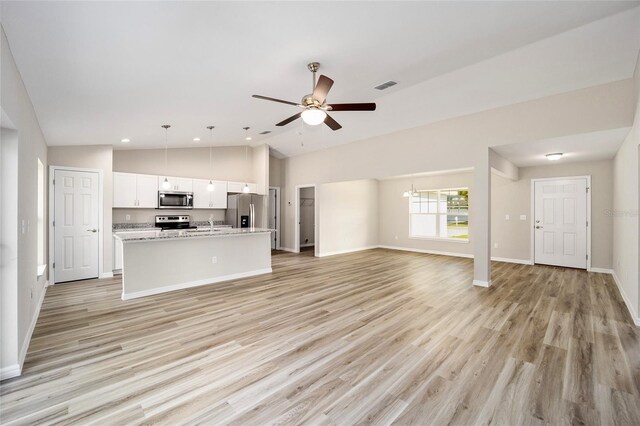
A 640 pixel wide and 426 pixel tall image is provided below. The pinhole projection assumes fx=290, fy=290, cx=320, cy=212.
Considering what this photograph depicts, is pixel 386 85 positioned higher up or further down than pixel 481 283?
higher up

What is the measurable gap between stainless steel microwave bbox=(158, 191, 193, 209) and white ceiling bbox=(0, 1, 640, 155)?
2133 millimetres

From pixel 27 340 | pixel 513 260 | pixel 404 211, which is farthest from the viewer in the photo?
pixel 404 211

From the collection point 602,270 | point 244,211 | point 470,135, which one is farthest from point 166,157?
point 602,270

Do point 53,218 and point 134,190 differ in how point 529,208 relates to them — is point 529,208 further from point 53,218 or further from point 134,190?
point 53,218

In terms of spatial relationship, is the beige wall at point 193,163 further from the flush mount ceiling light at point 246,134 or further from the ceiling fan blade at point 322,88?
the ceiling fan blade at point 322,88

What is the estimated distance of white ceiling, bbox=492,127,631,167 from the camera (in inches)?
163

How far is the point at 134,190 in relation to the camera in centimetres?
628

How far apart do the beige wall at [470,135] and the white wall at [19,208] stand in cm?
563

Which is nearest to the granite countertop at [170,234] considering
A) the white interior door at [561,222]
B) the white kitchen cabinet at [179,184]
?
the white kitchen cabinet at [179,184]

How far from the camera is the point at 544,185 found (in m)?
6.75

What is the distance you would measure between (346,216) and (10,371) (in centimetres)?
749

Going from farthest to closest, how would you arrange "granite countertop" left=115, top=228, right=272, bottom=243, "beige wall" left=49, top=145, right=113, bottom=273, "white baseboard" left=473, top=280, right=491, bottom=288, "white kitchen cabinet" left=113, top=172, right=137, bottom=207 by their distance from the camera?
1. "white kitchen cabinet" left=113, top=172, right=137, bottom=207
2. "beige wall" left=49, top=145, right=113, bottom=273
3. "white baseboard" left=473, top=280, right=491, bottom=288
4. "granite countertop" left=115, top=228, right=272, bottom=243

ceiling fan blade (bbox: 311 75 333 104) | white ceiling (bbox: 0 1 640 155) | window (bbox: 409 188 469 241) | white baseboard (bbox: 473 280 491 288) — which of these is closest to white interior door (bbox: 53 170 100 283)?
white ceiling (bbox: 0 1 640 155)

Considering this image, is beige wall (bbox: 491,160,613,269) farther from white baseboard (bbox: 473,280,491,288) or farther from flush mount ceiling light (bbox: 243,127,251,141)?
flush mount ceiling light (bbox: 243,127,251,141)
